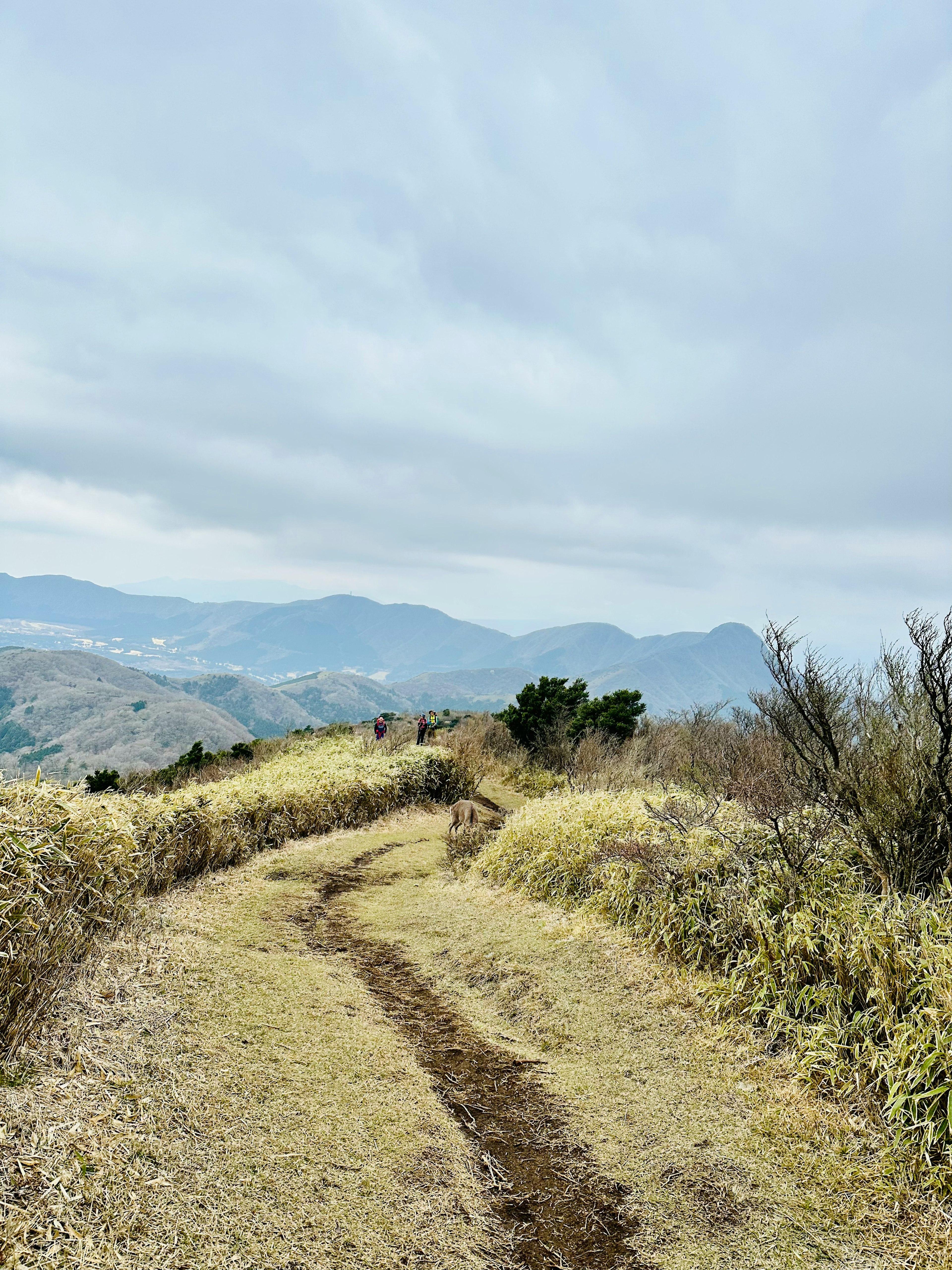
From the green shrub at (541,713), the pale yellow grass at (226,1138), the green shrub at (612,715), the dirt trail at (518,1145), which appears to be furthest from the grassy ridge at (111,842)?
the green shrub at (612,715)

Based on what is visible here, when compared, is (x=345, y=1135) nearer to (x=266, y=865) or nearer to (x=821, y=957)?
(x=821, y=957)

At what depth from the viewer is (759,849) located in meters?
5.60

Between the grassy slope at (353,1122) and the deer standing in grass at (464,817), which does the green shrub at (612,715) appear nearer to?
the deer standing in grass at (464,817)

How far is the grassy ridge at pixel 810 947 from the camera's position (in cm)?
315

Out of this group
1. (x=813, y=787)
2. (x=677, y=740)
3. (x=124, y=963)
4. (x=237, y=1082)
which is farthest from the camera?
(x=677, y=740)

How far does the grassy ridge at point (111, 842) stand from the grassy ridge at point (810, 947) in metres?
3.89

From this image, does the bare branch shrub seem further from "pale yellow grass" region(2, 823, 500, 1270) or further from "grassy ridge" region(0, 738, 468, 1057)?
"grassy ridge" region(0, 738, 468, 1057)

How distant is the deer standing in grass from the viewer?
10.6 meters

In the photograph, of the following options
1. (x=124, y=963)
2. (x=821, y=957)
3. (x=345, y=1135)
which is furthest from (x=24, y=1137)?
(x=821, y=957)

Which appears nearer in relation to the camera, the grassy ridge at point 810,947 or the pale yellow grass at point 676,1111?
the pale yellow grass at point 676,1111

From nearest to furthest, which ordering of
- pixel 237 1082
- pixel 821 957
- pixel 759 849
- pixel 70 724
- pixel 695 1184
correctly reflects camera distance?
1. pixel 695 1184
2. pixel 237 1082
3. pixel 821 957
4. pixel 759 849
5. pixel 70 724

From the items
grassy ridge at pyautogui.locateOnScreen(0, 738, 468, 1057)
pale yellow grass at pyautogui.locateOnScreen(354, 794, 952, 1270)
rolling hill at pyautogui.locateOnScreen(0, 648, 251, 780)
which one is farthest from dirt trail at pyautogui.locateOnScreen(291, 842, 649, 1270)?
rolling hill at pyautogui.locateOnScreen(0, 648, 251, 780)

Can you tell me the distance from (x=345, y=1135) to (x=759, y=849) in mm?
3938

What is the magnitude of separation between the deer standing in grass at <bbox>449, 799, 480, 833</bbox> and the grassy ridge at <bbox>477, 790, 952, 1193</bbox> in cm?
348
